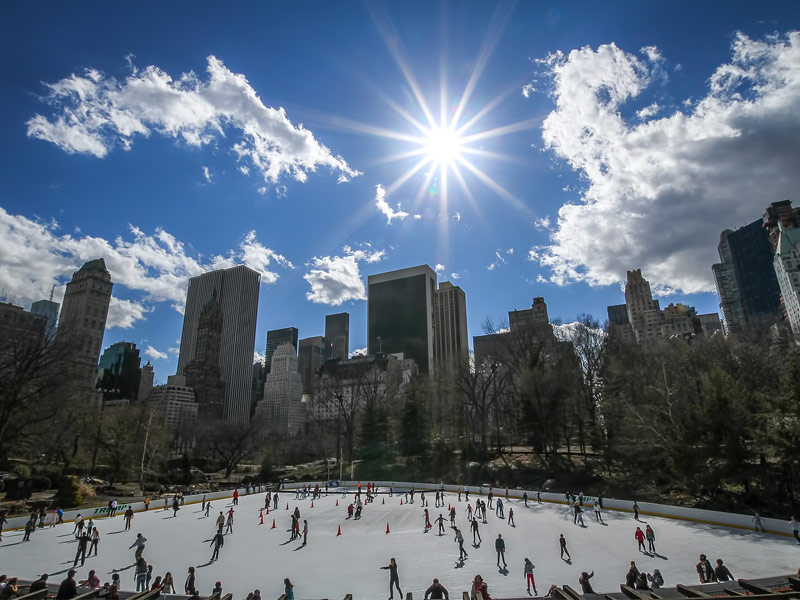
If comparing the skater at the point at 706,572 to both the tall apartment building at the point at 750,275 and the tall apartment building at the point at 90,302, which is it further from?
the tall apartment building at the point at 750,275

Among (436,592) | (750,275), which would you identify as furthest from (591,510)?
(750,275)

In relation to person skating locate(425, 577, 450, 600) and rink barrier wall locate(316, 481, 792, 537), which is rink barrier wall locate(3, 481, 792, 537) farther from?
person skating locate(425, 577, 450, 600)

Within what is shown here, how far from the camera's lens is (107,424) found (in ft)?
179

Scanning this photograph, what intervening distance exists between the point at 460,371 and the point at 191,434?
5962 cm

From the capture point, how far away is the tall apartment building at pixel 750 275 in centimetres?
15450

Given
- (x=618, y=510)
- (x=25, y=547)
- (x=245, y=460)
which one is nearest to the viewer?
(x=25, y=547)

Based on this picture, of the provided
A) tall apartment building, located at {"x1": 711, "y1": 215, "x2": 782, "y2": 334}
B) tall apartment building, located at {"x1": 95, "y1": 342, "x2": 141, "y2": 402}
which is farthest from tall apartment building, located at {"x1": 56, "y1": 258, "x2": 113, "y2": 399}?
tall apartment building, located at {"x1": 711, "y1": 215, "x2": 782, "y2": 334}

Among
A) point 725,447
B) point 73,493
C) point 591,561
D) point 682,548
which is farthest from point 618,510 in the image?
point 73,493

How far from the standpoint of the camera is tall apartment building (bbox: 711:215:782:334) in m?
154

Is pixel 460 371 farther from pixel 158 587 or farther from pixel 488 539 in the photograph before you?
pixel 158 587

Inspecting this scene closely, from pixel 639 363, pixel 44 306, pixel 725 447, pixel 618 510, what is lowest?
pixel 618 510

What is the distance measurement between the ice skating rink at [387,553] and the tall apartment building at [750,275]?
155963 mm

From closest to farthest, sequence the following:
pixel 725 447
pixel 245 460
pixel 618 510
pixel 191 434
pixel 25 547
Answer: pixel 25 547 < pixel 725 447 < pixel 618 510 < pixel 191 434 < pixel 245 460

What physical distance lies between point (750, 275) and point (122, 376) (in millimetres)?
247448
